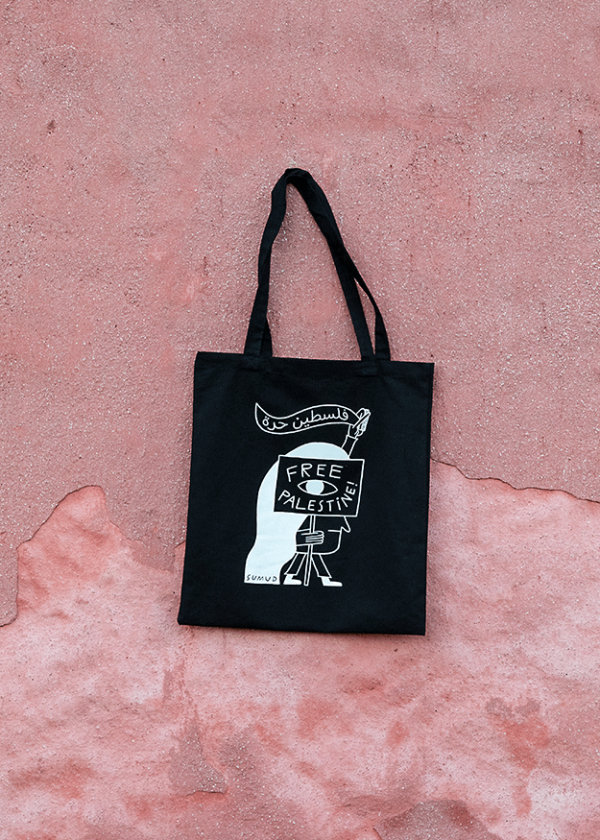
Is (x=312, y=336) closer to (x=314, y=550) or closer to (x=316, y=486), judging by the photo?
(x=316, y=486)

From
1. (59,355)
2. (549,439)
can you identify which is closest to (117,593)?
(59,355)

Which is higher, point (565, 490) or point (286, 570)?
point (565, 490)

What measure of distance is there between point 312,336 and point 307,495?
32 centimetres

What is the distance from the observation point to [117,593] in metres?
1.32

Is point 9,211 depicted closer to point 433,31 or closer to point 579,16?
point 433,31

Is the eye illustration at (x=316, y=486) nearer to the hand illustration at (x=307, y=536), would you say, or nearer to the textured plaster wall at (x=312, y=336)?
the hand illustration at (x=307, y=536)

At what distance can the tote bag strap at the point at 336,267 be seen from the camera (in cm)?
129

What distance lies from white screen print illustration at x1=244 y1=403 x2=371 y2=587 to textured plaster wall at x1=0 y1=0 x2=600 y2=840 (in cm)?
14

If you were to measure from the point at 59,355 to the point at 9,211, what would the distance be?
311 millimetres

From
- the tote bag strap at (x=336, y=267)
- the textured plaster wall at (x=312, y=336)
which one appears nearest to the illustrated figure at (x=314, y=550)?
the textured plaster wall at (x=312, y=336)

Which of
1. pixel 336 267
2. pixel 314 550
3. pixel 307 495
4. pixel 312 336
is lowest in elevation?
pixel 314 550

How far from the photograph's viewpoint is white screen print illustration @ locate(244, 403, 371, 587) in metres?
1.29

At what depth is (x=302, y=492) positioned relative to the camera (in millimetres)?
1294

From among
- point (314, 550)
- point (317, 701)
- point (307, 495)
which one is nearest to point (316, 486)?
point (307, 495)
